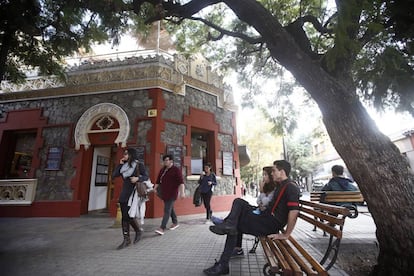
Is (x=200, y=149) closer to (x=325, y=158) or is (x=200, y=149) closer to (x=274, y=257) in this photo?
(x=274, y=257)

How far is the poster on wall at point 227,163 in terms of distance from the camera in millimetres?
9602

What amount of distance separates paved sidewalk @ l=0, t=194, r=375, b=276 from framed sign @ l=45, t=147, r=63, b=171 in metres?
3.07

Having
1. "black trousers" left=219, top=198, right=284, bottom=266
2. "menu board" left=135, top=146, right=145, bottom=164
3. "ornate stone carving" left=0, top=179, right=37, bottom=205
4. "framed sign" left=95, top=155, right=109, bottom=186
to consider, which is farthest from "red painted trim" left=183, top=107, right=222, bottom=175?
"ornate stone carving" left=0, top=179, right=37, bottom=205

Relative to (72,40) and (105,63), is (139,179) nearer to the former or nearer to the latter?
(72,40)

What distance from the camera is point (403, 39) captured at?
3541 millimetres

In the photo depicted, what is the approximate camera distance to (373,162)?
102 inches

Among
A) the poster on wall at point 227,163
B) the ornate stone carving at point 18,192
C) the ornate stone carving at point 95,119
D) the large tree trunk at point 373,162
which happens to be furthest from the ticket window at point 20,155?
the large tree trunk at point 373,162

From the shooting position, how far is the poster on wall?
960 cm

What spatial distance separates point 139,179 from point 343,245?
4003 millimetres

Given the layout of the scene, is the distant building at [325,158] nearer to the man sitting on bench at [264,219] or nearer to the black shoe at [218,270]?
the man sitting on bench at [264,219]

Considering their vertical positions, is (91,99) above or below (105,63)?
below

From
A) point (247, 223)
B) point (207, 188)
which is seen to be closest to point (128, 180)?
point (247, 223)

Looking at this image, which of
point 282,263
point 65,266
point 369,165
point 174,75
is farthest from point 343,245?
point 174,75

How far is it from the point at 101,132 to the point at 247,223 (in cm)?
746
